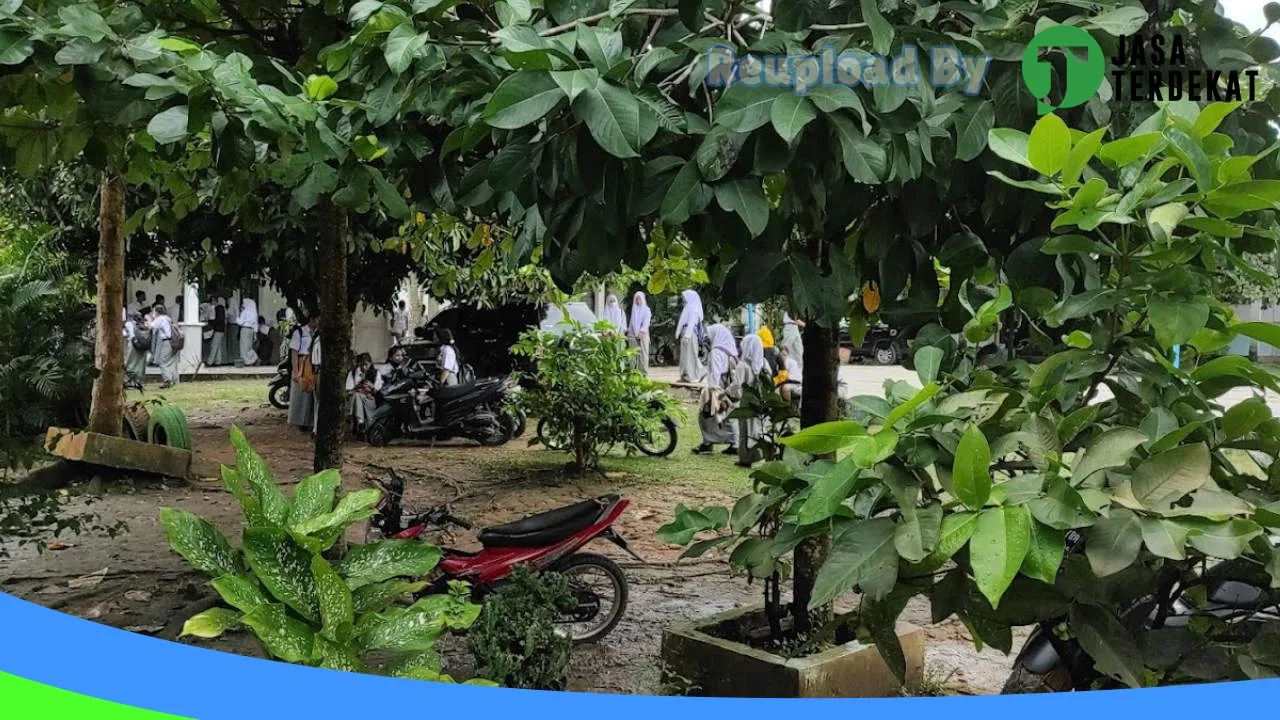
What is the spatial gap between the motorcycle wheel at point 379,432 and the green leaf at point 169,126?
9120 millimetres

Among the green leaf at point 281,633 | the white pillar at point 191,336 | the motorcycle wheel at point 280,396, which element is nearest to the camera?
the green leaf at point 281,633

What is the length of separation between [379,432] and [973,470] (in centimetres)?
1030

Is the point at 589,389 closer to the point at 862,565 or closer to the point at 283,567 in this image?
the point at 283,567

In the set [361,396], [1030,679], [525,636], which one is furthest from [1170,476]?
[361,396]

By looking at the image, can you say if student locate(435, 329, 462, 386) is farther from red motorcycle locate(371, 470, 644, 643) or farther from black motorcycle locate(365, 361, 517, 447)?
red motorcycle locate(371, 470, 644, 643)

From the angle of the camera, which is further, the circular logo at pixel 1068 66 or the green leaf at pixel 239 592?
the circular logo at pixel 1068 66

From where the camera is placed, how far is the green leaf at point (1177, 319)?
1430 mm

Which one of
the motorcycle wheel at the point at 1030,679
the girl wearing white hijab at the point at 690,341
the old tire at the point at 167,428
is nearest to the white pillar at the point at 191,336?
the girl wearing white hijab at the point at 690,341

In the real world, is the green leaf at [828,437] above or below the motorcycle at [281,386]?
above

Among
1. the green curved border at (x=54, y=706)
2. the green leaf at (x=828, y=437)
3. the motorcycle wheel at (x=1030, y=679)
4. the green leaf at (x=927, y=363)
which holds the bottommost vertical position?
the motorcycle wheel at (x=1030, y=679)

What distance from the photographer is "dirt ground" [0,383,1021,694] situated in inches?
185

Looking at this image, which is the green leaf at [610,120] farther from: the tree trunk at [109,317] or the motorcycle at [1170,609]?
the tree trunk at [109,317]

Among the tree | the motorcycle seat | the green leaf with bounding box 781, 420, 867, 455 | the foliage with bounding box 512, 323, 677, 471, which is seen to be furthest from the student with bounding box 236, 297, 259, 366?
the green leaf with bounding box 781, 420, 867, 455

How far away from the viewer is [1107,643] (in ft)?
4.97
